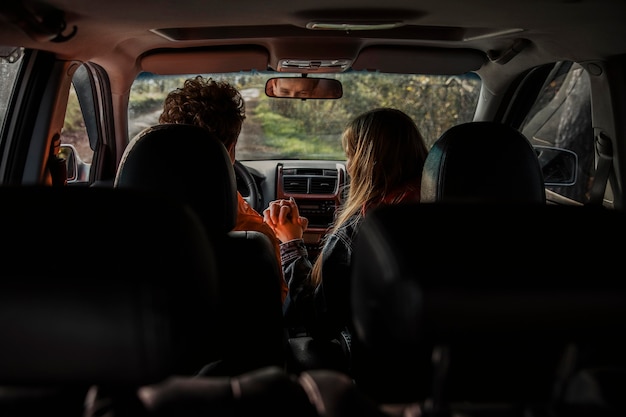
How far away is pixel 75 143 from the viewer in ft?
16.3

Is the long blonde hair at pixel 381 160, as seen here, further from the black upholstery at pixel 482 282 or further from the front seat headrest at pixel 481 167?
the black upholstery at pixel 482 282

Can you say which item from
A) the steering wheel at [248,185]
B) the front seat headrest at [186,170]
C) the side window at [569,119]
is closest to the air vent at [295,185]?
the steering wheel at [248,185]

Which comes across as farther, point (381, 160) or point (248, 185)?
point (248, 185)

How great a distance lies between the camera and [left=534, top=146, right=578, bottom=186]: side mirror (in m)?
5.11

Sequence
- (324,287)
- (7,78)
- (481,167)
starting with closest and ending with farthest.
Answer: (481,167) < (324,287) < (7,78)

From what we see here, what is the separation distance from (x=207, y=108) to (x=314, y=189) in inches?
119

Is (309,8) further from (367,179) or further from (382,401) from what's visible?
(382,401)

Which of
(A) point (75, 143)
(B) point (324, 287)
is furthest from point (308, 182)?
(B) point (324, 287)

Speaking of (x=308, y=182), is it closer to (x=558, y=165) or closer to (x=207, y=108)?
(x=558, y=165)

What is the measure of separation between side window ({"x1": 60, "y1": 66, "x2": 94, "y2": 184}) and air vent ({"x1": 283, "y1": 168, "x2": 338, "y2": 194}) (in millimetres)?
1794

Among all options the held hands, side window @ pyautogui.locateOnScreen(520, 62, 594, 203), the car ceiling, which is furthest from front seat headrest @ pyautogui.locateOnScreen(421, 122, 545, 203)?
side window @ pyautogui.locateOnScreen(520, 62, 594, 203)

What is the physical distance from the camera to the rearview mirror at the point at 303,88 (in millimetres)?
4816

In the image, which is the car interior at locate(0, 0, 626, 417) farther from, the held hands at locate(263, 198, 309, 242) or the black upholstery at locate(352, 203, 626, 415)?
the held hands at locate(263, 198, 309, 242)

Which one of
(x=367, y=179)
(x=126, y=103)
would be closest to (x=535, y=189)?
(x=367, y=179)
